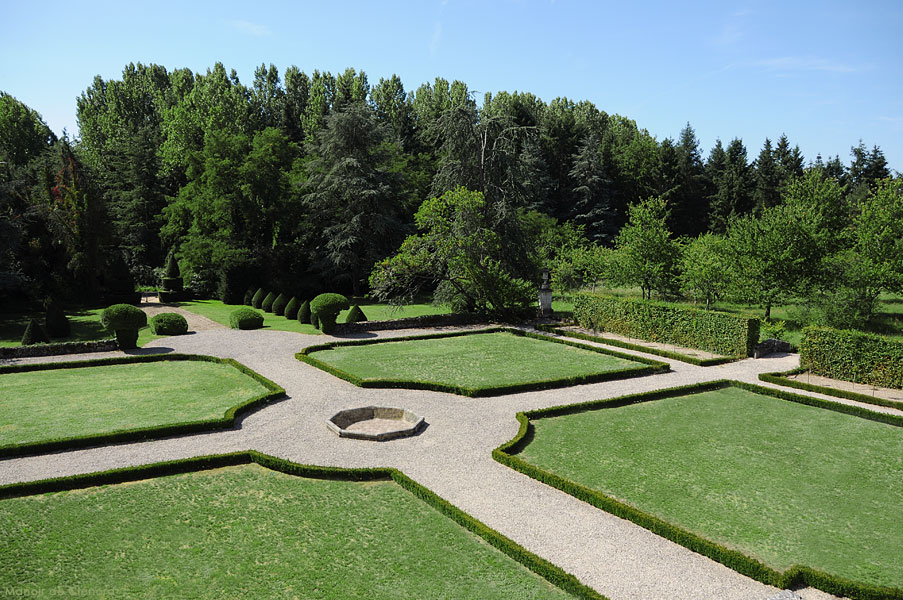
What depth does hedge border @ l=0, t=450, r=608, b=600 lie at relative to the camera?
9969mm

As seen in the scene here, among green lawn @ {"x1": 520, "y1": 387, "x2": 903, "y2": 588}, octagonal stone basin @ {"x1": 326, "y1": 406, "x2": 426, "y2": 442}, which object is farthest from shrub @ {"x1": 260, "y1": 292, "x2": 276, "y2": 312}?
green lawn @ {"x1": 520, "y1": 387, "x2": 903, "y2": 588}

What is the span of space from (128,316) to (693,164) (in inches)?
2829

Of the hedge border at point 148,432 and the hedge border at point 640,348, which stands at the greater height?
the hedge border at point 640,348

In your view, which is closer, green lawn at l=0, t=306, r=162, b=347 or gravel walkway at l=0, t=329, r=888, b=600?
gravel walkway at l=0, t=329, r=888, b=600

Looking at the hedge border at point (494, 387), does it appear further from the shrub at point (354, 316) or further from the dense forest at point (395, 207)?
the dense forest at point (395, 207)

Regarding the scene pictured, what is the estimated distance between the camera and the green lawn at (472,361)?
21.1 meters

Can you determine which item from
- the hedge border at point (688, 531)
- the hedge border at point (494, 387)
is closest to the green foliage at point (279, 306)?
the hedge border at point (494, 387)

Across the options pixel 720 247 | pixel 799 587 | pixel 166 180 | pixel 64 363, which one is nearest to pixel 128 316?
pixel 64 363

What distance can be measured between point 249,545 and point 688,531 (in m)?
7.74

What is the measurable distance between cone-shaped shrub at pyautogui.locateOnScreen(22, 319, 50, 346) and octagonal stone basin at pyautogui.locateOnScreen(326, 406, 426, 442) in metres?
18.4

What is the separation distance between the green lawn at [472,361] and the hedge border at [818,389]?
185 inches

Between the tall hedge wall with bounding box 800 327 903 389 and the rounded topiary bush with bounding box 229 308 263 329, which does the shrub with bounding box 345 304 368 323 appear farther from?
the tall hedge wall with bounding box 800 327 903 389

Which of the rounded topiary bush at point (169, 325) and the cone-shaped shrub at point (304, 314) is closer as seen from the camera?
the rounded topiary bush at point (169, 325)

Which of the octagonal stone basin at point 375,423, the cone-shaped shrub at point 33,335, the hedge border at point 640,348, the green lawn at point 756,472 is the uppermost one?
the cone-shaped shrub at point 33,335
